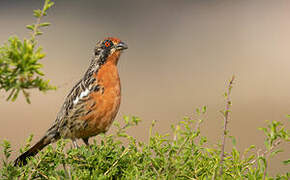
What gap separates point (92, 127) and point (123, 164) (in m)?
1.52

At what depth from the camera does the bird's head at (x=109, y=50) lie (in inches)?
134

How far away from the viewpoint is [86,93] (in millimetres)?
3145

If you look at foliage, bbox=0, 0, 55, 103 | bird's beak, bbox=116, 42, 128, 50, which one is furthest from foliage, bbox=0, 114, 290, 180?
bird's beak, bbox=116, 42, 128, 50

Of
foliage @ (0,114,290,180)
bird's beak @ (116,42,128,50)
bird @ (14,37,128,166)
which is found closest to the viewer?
foliage @ (0,114,290,180)

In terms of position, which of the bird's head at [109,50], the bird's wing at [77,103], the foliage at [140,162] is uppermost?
the bird's head at [109,50]

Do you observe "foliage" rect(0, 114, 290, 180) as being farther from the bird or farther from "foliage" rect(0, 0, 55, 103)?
the bird

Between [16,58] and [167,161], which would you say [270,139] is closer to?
[167,161]

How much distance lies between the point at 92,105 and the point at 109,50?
1.89 feet

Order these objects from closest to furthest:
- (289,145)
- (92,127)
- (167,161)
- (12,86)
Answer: (12,86) < (167,161) < (92,127) < (289,145)

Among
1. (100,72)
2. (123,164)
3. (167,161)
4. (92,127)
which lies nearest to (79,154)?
(123,164)

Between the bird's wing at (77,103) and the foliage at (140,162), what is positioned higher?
the bird's wing at (77,103)

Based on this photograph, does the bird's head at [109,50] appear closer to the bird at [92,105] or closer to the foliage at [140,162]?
the bird at [92,105]

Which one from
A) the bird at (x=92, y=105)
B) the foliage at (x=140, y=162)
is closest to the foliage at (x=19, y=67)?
the foliage at (x=140, y=162)

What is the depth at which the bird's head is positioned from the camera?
3416 mm
